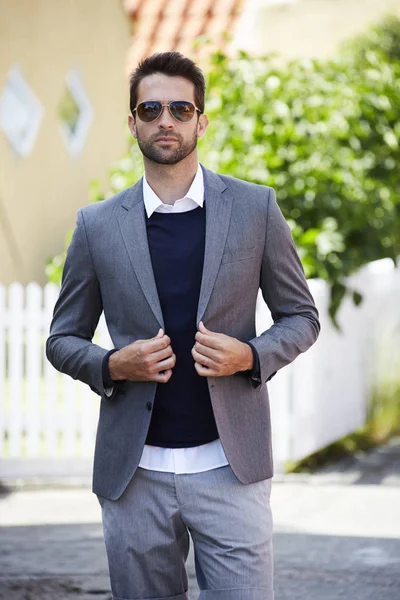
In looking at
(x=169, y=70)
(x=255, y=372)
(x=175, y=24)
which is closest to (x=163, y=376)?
(x=255, y=372)

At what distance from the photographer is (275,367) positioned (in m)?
3.44

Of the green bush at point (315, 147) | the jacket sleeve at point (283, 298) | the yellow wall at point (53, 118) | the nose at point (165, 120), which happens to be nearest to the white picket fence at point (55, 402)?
the green bush at point (315, 147)

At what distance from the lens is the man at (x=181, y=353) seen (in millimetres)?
3344

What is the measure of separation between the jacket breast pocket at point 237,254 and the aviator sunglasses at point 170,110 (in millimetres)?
391

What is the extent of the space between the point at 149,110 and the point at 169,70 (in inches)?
5.3

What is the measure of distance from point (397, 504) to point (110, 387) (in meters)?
4.32

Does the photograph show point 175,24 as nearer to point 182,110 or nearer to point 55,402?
point 55,402

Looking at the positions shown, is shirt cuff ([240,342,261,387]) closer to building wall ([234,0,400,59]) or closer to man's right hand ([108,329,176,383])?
man's right hand ([108,329,176,383])

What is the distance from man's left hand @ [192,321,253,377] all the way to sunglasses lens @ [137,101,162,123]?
1.98ft

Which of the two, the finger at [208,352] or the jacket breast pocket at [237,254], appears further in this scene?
the jacket breast pocket at [237,254]

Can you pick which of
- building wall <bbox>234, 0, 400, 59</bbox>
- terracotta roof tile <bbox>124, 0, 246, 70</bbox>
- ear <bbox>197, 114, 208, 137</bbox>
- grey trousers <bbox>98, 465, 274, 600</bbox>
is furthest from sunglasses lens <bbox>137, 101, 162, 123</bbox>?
building wall <bbox>234, 0, 400, 59</bbox>

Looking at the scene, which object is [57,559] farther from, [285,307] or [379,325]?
[379,325]

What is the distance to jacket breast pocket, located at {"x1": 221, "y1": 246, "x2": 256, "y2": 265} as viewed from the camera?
3387mm

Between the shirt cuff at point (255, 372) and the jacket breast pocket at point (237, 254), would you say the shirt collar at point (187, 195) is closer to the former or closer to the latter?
the jacket breast pocket at point (237, 254)
